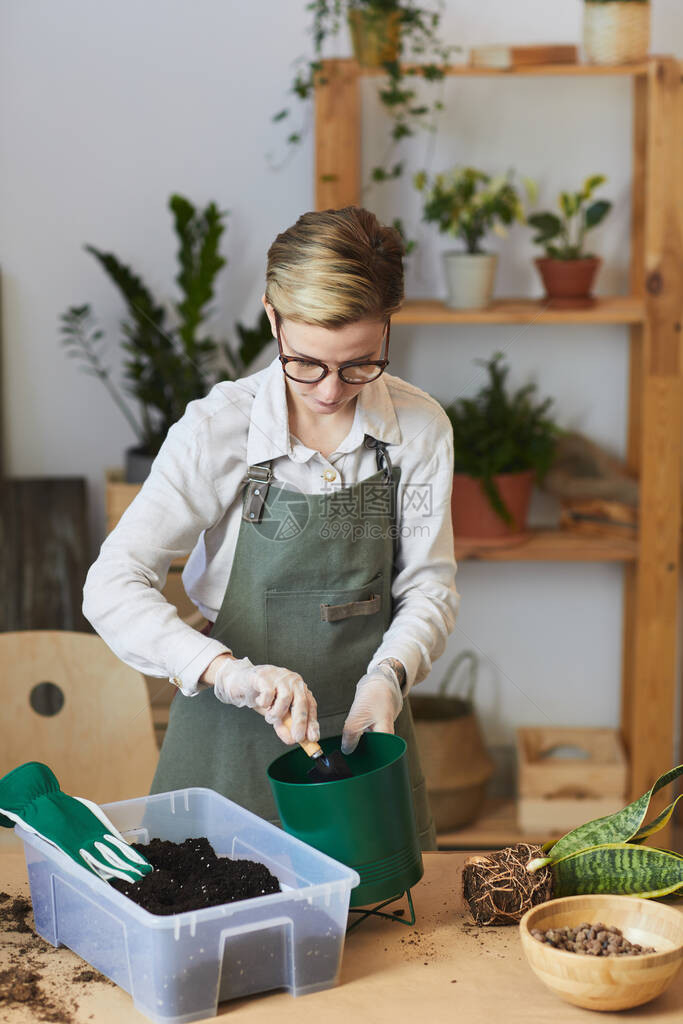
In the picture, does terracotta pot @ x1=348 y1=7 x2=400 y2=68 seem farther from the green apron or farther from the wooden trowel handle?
the wooden trowel handle

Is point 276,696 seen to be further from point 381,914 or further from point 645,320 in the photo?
point 645,320

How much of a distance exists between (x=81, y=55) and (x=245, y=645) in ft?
5.78

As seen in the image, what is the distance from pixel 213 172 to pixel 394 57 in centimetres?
51

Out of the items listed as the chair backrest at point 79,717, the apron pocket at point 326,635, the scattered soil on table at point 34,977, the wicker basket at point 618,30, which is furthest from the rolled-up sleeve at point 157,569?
the wicker basket at point 618,30

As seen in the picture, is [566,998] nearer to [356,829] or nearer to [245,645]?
[356,829]

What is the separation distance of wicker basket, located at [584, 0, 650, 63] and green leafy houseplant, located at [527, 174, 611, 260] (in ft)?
0.83

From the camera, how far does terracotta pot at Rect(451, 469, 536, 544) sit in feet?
7.91

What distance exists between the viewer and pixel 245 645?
1400mm

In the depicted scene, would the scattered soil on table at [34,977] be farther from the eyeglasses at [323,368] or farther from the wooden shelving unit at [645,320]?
the wooden shelving unit at [645,320]

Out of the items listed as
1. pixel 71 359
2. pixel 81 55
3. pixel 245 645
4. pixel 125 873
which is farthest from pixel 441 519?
pixel 81 55

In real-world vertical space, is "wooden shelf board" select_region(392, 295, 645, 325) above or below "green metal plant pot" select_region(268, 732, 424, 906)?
above

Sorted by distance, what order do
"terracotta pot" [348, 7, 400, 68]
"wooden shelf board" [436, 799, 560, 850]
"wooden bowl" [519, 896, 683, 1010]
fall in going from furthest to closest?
"wooden shelf board" [436, 799, 560, 850], "terracotta pot" [348, 7, 400, 68], "wooden bowl" [519, 896, 683, 1010]

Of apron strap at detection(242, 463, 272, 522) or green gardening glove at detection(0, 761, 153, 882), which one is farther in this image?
apron strap at detection(242, 463, 272, 522)

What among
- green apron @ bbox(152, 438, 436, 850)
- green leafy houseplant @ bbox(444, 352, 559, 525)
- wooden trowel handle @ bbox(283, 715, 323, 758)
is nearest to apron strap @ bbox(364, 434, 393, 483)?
green apron @ bbox(152, 438, 436, 850)
